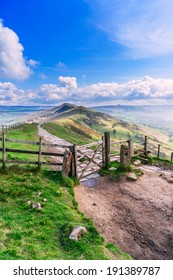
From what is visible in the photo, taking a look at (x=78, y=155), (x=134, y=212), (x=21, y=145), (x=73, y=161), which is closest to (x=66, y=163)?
(x=73, y=161)

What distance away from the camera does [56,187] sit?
41.2 ft

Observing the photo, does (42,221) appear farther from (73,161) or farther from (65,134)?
(65,134)

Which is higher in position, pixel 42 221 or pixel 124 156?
pixel 124 156

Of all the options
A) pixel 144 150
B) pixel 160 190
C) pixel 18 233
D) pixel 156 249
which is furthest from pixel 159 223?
pixel 144 150

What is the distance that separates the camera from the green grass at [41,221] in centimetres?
712

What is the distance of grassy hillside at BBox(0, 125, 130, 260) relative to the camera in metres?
7.14

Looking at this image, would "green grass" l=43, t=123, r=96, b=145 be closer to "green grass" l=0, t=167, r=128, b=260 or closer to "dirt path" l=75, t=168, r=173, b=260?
"dirt path" l=75, t=168, r=173, b=260

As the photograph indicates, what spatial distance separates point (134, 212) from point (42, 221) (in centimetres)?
518

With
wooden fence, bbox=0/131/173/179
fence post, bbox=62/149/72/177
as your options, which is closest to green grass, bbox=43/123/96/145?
wooden fence, bbox=0/131/173/179

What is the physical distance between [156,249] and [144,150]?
1368 cm

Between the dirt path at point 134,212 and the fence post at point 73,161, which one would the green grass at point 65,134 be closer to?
the fence post at point 73,161

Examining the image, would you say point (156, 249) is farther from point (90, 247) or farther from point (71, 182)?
point (71, 182)

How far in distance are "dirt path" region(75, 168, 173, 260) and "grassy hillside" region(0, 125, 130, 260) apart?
1.10 metres

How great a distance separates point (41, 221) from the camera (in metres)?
8.95
